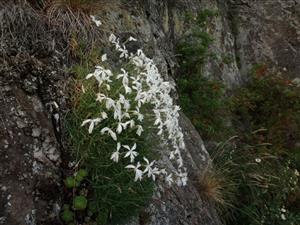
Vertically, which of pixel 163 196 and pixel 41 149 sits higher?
pixel 41 149

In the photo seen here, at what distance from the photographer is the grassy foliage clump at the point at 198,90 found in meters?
6.00

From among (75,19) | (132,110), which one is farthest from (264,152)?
(132,110)

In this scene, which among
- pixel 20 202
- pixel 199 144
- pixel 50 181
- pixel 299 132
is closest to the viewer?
pixel 20 202

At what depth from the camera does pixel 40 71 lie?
3230 millimetres

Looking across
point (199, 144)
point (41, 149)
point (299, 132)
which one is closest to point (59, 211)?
point (41, 149)

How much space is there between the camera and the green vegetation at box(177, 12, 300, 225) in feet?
17.8

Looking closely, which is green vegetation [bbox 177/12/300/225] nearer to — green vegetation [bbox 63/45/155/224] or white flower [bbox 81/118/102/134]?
green vegetation [bbox 63/45/155/224]

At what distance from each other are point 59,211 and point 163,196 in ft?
3.67

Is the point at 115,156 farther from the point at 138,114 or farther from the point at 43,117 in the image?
the point at 43,117

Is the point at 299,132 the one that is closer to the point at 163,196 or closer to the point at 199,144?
the point at 199,144

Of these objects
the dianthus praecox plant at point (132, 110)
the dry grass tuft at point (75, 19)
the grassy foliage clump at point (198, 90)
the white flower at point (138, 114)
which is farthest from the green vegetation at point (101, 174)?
the grassy foliage clump at point (198, 90)

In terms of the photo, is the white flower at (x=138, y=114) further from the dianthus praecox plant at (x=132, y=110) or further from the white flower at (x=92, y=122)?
the white flower at (x=92, y=122)

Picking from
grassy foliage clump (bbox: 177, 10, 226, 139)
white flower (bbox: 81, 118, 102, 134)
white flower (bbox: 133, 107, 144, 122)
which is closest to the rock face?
grassy foliage clump (bbox: 177, 10, 226, 139)

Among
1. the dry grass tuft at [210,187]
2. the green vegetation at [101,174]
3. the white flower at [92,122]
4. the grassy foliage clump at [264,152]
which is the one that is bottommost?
the grassy foliage clump at [264,152]
